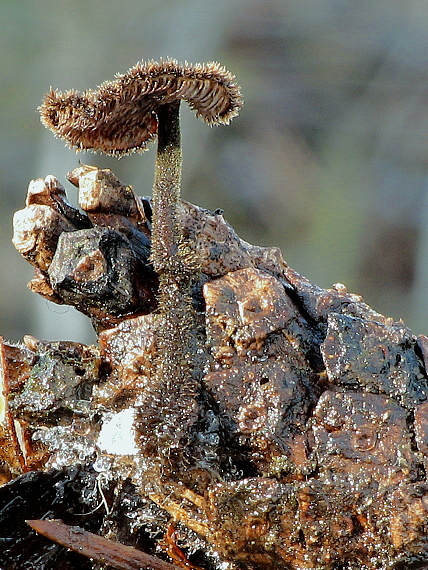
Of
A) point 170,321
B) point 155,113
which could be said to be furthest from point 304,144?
point 170,321

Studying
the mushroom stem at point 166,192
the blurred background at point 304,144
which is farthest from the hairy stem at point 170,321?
the blurred background at point 304,144

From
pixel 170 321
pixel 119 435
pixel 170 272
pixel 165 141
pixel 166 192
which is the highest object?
pixel 165 141

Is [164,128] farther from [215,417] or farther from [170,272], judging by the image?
[215,417]

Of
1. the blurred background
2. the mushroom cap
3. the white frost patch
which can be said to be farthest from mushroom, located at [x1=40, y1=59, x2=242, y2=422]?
the blurred background

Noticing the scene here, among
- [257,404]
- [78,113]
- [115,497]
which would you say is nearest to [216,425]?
[257,404]

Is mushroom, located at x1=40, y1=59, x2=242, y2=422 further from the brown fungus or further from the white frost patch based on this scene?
the white frost patch

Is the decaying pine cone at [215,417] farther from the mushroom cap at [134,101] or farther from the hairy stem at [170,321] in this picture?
the mushroom cap at [134,101]
